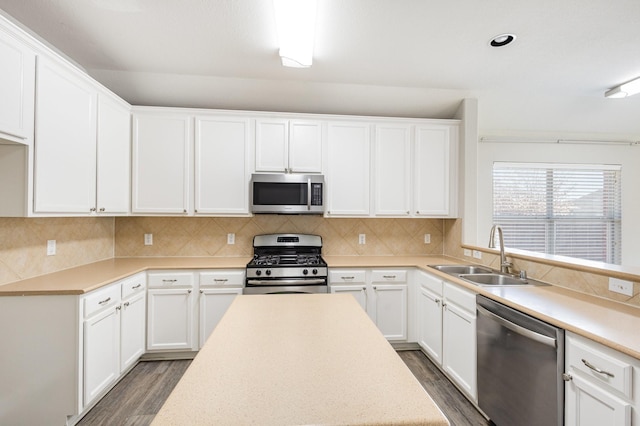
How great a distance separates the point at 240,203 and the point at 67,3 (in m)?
1.88

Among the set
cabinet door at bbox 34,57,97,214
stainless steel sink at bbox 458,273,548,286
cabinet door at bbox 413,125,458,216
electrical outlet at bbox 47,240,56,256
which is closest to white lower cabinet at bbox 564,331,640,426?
stainless steel sink at bbox 458,273,548,286

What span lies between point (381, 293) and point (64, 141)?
288cm

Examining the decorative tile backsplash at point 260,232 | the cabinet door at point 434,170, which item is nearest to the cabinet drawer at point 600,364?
the cabinet door at point 434,170

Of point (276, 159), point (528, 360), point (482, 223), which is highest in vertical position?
point (276, 159)

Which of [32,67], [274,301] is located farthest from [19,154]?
[274,301]

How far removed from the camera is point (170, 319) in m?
2.65

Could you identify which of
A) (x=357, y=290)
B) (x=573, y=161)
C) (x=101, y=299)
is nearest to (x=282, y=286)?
(x=357, y=290)

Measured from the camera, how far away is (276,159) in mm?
3018

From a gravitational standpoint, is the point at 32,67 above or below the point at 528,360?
above

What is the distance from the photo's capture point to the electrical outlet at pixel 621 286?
1.60 m

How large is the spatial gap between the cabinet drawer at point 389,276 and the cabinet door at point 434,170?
28.7 inches

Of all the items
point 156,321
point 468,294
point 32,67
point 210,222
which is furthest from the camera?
point 210,222

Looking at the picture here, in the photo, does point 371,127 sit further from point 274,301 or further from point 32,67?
point 32,67

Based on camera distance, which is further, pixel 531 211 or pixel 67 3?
pixel 531 211
